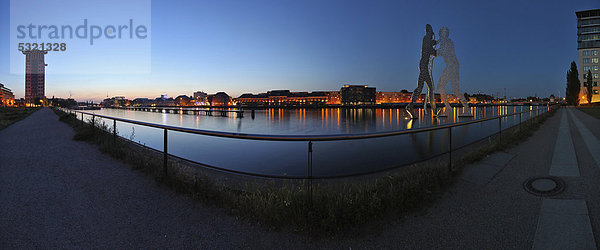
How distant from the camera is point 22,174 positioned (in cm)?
541

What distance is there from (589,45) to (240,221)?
115503 mm

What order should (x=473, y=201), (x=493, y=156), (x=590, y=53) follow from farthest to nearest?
(x=590, y=53) → (x=493, y=156) → (x=473, y=201)

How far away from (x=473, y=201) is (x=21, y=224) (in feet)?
20.0

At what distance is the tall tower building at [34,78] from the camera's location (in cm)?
13912

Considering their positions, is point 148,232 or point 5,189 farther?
point 5,189

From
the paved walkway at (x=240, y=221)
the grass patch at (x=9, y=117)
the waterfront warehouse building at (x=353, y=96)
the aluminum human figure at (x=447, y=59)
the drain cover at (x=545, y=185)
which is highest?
the waterfront warehouse building at (x=353, y=96)

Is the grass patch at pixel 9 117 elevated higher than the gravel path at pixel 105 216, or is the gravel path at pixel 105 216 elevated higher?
the grass patch at pixel 9 117

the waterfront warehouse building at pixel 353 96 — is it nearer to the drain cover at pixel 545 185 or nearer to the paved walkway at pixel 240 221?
the drain cover at pixel 545 185

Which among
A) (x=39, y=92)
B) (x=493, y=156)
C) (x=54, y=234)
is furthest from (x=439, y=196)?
(x=39, y=92)

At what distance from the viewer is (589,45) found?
75.2 meters

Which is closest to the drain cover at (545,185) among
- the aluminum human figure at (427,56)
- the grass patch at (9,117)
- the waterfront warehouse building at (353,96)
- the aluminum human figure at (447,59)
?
the aluminum human figure at (427,56)

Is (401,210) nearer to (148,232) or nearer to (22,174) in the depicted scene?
(148,232)

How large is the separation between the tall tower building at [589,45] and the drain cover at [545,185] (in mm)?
104811

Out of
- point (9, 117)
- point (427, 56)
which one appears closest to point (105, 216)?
point (427, 56)
